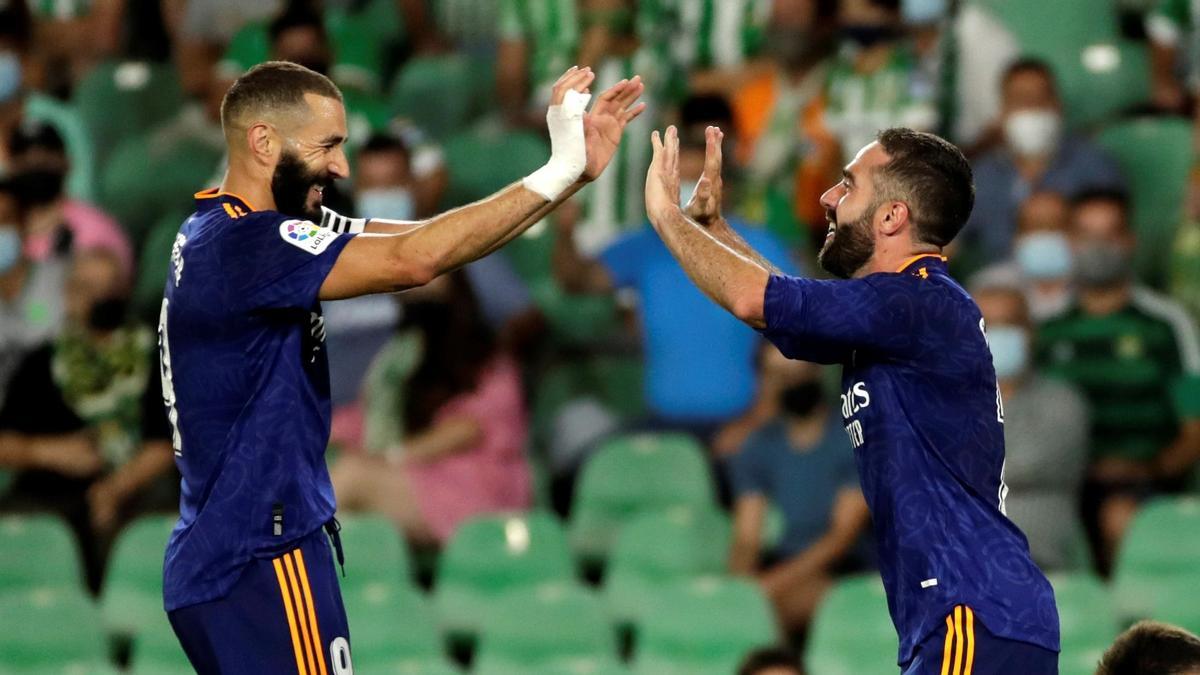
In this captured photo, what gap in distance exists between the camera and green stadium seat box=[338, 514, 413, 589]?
916 centimetres

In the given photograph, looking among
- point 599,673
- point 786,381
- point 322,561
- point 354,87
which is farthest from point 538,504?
point 322,561

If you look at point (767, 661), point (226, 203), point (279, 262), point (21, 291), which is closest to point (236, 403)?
point (279, 262)

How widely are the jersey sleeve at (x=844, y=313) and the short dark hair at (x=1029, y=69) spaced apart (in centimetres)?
552

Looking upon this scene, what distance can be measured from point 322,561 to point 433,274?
817 millimetres

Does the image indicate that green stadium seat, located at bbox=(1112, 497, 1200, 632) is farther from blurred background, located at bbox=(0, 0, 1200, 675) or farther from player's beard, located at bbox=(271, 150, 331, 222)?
player's beard, located at bbox=(271, 150, 331, 222)

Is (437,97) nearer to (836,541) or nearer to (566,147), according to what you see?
(836,541)

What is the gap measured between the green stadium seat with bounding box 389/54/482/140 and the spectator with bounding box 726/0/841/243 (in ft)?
6.37

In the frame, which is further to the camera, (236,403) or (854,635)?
(854,635)

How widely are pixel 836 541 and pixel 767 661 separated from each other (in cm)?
177

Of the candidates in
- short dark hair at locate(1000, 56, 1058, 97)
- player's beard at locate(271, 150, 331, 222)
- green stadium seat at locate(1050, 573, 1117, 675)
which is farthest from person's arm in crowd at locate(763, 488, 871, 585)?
player's beard at locate(271, 150, 331, 222)

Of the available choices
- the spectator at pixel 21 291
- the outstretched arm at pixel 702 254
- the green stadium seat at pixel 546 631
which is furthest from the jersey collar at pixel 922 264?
the spectator at pixel 21 291

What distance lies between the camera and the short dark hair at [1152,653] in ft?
16.0

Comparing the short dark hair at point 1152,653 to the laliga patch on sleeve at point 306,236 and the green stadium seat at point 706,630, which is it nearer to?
the laliga patch on sleeve at point 306,236

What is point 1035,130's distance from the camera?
10.5m
